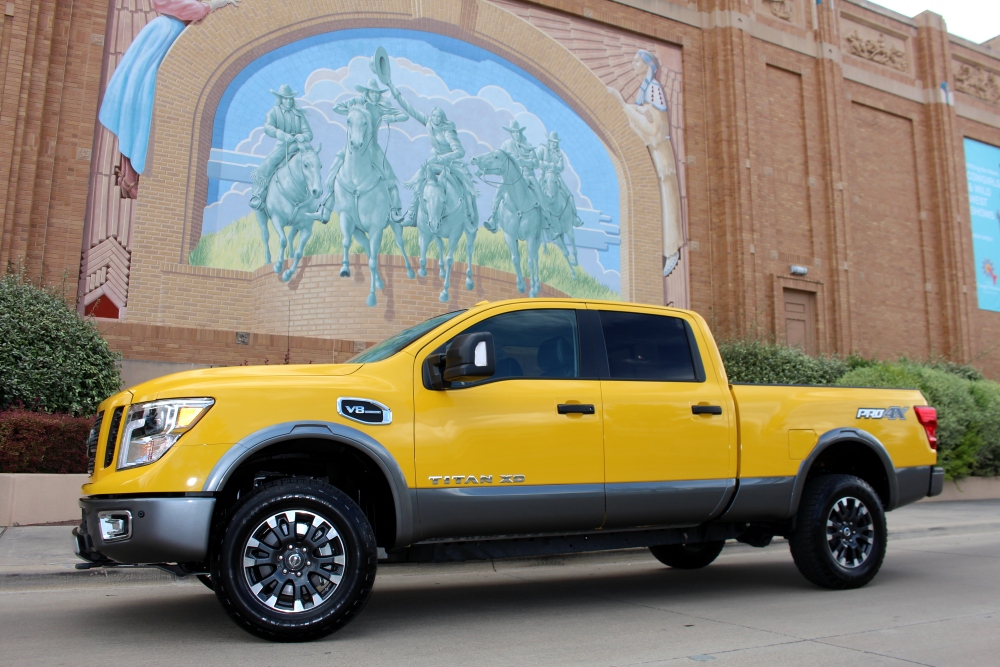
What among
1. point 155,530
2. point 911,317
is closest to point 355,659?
point 155,530

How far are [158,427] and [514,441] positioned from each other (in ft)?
7.18

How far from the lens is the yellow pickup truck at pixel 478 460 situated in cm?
477

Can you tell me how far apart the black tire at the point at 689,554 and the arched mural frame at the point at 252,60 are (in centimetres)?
1105

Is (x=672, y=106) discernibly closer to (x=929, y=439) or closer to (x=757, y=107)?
(x=757, y=107)

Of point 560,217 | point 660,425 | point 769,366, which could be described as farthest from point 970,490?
point 660,425

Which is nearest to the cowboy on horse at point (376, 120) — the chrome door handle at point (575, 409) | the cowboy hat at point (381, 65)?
the cowboy hat at point (381, 65)

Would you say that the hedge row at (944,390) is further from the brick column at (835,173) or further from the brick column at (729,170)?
the brick column at (835,173)

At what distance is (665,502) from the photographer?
593 cm

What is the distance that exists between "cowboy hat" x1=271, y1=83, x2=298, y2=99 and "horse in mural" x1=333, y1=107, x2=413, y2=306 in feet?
3.95

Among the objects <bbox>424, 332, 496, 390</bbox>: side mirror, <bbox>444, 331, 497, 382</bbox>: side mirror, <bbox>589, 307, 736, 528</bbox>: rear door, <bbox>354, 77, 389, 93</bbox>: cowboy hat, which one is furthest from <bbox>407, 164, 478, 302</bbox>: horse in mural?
<bbox>444, 331, 497, 382</bbox>: side mirror

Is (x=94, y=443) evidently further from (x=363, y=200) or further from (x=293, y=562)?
(x=363, y=200)

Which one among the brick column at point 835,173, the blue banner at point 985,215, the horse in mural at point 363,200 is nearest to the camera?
the horse in mural at point 363,200

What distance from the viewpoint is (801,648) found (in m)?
4.85

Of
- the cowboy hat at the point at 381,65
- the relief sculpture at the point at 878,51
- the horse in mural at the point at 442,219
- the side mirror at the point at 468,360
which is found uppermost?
the relief sculpture at the point at 878,51
